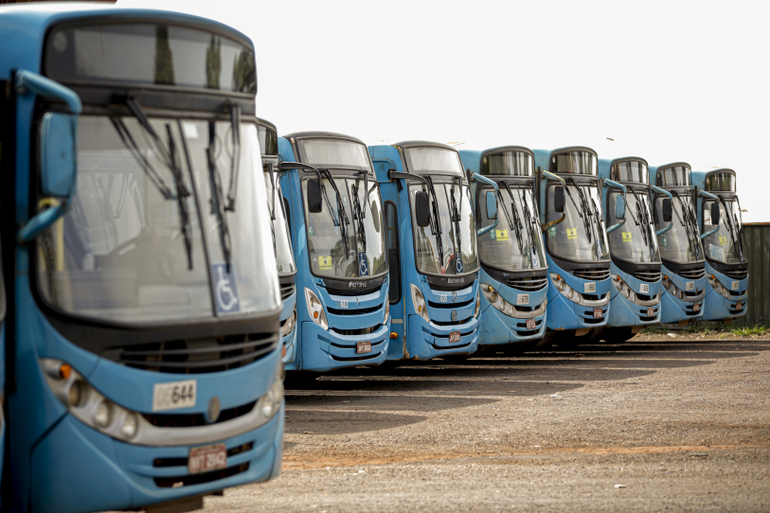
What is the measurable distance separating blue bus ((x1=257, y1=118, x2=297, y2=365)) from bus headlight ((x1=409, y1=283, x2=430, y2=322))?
93.4 inches

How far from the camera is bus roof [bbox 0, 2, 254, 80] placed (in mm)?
5309

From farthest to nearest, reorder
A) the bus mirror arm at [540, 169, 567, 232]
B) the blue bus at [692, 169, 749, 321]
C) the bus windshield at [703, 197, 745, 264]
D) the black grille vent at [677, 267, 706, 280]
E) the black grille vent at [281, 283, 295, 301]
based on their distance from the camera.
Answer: the bus windshield at [703, 197, 745, 264] → the blue bus at [692, 169, 749, 321] → the black grille vent at [677, 267, 706, 280] → the bus mirror arm at [540, 169, 567, 232] → the black grille vent at [281, 283, 295, 301]

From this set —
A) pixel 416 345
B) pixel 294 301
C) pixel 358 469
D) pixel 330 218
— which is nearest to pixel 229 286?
pixel 358 469

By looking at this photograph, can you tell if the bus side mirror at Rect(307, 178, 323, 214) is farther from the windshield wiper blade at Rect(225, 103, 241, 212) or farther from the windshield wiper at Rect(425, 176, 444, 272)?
the windshield wiper blade at Rect(225, 103, 241, 212)

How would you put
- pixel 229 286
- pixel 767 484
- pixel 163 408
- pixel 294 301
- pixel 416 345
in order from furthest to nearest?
1. pixel 416 345
2. pixel 294 301
3. pixel 767 484
4. pixel 229 286
5. pixel 163 408

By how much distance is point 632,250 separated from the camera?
1969cm

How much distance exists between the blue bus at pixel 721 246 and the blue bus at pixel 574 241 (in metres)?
4.64

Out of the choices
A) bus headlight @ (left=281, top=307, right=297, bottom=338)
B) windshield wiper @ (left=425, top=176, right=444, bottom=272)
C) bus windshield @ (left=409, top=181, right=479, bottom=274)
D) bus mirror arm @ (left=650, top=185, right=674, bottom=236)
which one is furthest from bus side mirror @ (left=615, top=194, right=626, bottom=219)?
bus headlight @ (left=281, top=307, right=297, bottom=338)

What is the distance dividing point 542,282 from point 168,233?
11.9 meters

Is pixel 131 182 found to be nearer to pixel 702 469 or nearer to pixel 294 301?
pixel 702 469

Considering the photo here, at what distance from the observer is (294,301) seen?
12.6 m

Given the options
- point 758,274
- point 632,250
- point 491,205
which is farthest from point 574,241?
point 758,274

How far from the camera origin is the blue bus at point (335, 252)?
1304cm

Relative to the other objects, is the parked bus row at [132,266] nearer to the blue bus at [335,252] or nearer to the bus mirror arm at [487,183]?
the blue bus at [335,252]
